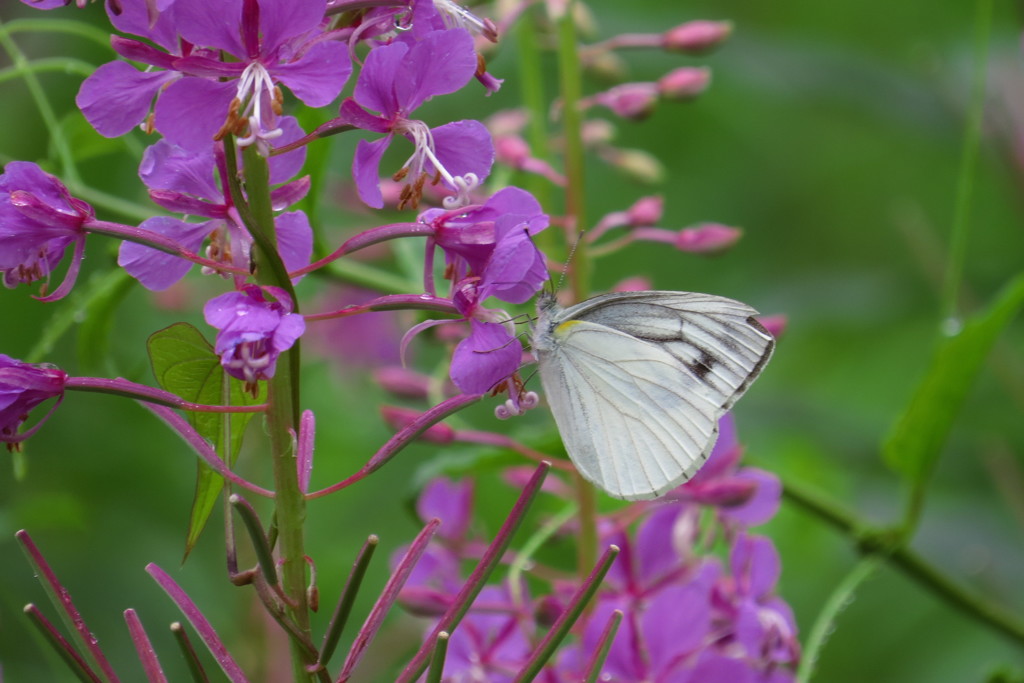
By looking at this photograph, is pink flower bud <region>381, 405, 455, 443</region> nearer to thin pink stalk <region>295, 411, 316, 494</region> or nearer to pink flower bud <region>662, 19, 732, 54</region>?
thin pink stalk <region>295, 411, 316, 494</region>

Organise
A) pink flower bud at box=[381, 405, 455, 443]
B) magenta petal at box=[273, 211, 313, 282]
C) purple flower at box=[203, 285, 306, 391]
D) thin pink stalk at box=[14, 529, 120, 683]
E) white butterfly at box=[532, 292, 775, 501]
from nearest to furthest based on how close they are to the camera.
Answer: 1. purple flower at box=[203, 285, 306, 391]
2. thin pink stalk at box=[14, 529, 120, 683]
3. magenta petal at box=[273, 211, 313, 282]
4. white butterfly at box=[532, 292, 775, 501]
5. pink flower bud at box=[381, 405, 455, 443]

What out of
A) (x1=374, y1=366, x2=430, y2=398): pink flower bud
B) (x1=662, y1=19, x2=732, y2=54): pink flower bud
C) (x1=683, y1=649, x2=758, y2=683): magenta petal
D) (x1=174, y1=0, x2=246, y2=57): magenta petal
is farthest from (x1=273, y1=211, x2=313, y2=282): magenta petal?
(x1=662, y1=19, x2=732, y2=54): pink flower bud

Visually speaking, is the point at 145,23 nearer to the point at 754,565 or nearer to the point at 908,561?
the point at 754,565

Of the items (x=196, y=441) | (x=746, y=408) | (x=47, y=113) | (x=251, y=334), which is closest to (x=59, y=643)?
(x=196, y=441)

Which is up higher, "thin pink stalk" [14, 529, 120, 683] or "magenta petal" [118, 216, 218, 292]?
"magenta petal" [118, 216, 218, 292]

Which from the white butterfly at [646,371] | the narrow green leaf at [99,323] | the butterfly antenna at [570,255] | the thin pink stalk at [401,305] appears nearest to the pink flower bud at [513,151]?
the butterfly antenna at [570,255]

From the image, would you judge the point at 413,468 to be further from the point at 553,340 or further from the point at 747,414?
the point at 553,340
